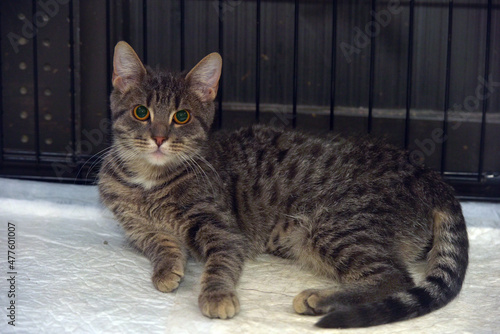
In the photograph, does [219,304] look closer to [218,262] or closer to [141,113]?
[218,262]

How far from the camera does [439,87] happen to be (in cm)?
401

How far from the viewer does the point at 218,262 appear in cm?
253

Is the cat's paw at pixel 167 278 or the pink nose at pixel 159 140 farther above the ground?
the pink nose at pixel 159 140

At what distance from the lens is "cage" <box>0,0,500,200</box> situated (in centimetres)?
379

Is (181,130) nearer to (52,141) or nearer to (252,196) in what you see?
(252,196)

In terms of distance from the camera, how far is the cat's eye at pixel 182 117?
2.76 metres

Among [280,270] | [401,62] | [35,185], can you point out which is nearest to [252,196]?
[280,270]

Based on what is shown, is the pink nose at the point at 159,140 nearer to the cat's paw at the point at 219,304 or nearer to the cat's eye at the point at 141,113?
the cat's eye at the point at 141,113

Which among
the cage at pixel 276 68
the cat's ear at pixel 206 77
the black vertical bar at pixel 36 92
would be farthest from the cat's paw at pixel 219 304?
the black vertical bar at pixel 36 92

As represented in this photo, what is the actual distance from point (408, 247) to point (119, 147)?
1.32 metres

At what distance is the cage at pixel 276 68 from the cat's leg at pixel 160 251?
1010 mm

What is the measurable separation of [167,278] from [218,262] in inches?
8.2

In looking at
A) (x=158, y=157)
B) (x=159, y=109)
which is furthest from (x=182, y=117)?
(x=158, y=157)

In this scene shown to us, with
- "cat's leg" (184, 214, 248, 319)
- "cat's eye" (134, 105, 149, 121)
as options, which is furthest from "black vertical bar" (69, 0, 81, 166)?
"cat's leg" (184, 214, 248, 319)
